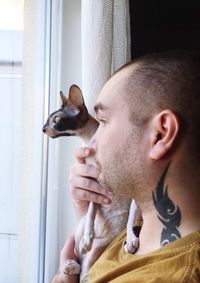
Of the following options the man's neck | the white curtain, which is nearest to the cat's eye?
the white curtain

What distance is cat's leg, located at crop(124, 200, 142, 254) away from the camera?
2.63 ft

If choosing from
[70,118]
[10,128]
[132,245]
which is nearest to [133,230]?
[132,245]

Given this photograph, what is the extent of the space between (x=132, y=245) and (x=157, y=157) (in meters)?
0.21

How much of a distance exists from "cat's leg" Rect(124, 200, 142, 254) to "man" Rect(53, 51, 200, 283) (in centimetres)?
2

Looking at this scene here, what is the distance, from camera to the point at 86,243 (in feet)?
3.23

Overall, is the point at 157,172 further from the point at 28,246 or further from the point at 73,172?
the point at 28,246

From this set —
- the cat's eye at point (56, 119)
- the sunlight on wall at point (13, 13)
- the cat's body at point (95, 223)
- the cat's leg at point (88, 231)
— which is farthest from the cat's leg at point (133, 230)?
the sunlight on wall at point (13, 13)

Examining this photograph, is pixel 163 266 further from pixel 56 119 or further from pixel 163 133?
pixel 56 119

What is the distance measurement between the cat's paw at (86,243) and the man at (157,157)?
19 centimetres

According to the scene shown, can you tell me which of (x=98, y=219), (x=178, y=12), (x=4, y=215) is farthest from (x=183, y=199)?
(x=178, y=12)

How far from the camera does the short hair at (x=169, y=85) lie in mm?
691

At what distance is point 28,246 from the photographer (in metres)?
1.24

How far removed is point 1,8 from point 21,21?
67 mm

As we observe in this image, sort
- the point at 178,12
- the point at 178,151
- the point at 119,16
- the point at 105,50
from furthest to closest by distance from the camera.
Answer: the point at 178,12, the point at 119,16, the point at 105,50, the point at 178,151
